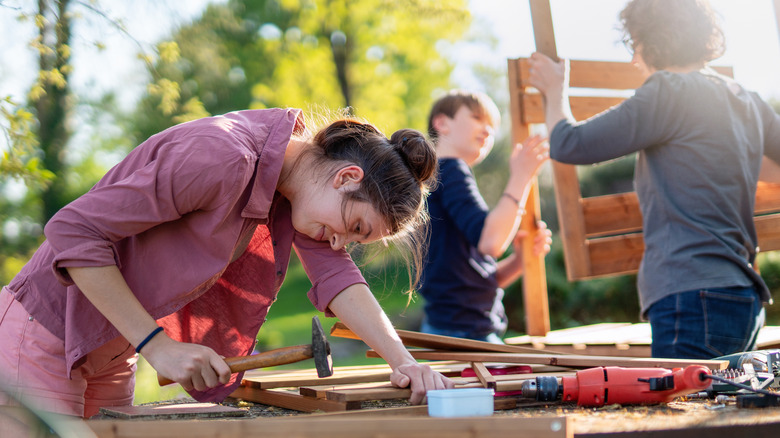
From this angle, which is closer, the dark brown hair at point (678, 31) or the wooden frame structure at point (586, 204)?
the dark brown hair at point (678, 31)

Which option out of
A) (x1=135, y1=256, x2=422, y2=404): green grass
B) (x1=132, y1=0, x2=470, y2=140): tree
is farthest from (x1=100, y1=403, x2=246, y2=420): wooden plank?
(x1=132, y1=0, x2=470, y2=140): tree

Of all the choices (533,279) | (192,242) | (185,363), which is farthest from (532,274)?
(185,363)

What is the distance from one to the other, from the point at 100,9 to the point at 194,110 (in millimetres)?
1080

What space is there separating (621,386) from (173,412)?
1147mm

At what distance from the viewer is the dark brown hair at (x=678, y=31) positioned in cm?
278

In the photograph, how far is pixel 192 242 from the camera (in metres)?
1.93

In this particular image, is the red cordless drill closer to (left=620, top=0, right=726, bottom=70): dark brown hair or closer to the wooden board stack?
the wooden board stack

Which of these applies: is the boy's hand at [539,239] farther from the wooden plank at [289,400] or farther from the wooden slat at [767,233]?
the wooden plank at [289,400]

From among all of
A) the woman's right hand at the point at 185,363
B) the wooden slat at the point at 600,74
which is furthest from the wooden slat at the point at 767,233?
the woman's right hand at the point at 185,363

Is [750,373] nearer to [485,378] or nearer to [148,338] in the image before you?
[485,378]

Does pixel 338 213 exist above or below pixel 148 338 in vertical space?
above

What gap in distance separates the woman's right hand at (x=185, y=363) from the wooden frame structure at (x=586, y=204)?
7.33 ft

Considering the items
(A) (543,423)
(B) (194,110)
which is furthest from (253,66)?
(A) (543,423)

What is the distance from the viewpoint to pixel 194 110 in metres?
4.76
